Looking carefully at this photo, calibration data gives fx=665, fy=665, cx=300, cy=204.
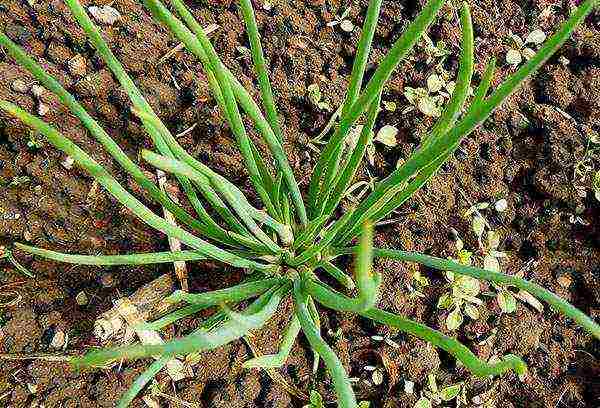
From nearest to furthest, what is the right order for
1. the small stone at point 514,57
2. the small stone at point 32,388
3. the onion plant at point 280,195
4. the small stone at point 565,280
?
the onion plant at point 280,195
the small stone at point 32,388
the small stone at point 565,280
the small stone at point 514,57

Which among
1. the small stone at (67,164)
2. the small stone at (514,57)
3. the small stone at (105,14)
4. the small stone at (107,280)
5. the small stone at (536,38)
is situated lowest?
the small stone at (107,280)

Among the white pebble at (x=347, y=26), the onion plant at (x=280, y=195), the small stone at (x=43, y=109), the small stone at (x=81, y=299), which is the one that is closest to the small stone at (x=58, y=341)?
the small stone at (x=81, y=299)

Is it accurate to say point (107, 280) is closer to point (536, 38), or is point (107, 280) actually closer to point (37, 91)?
point (37, 91)

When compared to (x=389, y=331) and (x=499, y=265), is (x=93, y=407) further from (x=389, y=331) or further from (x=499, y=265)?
(x=499, y=265)

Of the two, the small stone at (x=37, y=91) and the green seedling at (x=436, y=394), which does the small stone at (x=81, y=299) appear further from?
the green seedling at (x=436, y=394)

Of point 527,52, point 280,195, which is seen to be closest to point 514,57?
point 527,52

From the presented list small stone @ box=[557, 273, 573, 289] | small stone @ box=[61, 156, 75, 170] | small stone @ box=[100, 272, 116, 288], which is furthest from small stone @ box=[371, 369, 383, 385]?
small stone @ box=[61, 156, 75, 170]
